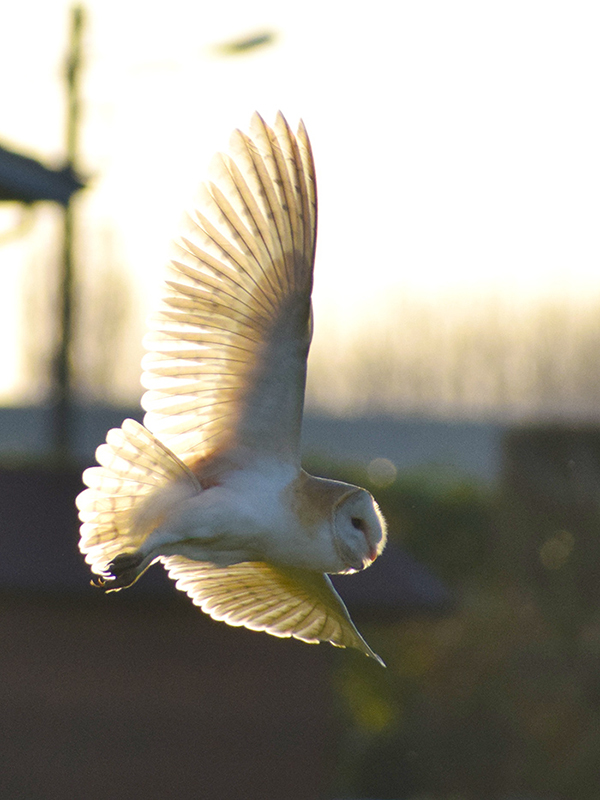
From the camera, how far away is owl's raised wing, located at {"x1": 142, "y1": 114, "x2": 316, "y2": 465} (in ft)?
7.84

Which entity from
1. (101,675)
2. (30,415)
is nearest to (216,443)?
(101,675)

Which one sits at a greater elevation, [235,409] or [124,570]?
[235,409]

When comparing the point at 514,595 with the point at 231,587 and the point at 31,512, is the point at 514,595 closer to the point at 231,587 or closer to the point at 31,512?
the point at 31,512

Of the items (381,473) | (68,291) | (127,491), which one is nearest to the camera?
(127,491)

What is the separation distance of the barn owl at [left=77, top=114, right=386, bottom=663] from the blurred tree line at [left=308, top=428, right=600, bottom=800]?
5.91 m

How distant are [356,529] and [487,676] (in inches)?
250

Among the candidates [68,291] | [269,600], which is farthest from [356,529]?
[68,291]

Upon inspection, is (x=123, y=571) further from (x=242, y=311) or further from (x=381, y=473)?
(x=381, y=473)

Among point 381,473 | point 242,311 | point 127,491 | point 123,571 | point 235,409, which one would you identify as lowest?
point 381,473

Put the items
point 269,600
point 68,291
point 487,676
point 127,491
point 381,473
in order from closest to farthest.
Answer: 1. point 127,491
2. point 269,600
3. point 68,291
4. point 487,676
5. point 381,473

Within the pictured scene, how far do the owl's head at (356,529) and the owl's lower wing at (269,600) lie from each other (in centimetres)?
33

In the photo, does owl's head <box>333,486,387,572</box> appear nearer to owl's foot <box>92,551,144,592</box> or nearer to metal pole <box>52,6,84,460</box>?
owl's foot <box>92,551,144,592</box>

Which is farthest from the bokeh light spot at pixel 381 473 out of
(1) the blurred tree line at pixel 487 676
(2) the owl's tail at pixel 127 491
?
(2) the owl's tail at pixel 127 491

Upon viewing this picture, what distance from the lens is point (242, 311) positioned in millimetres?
2545
